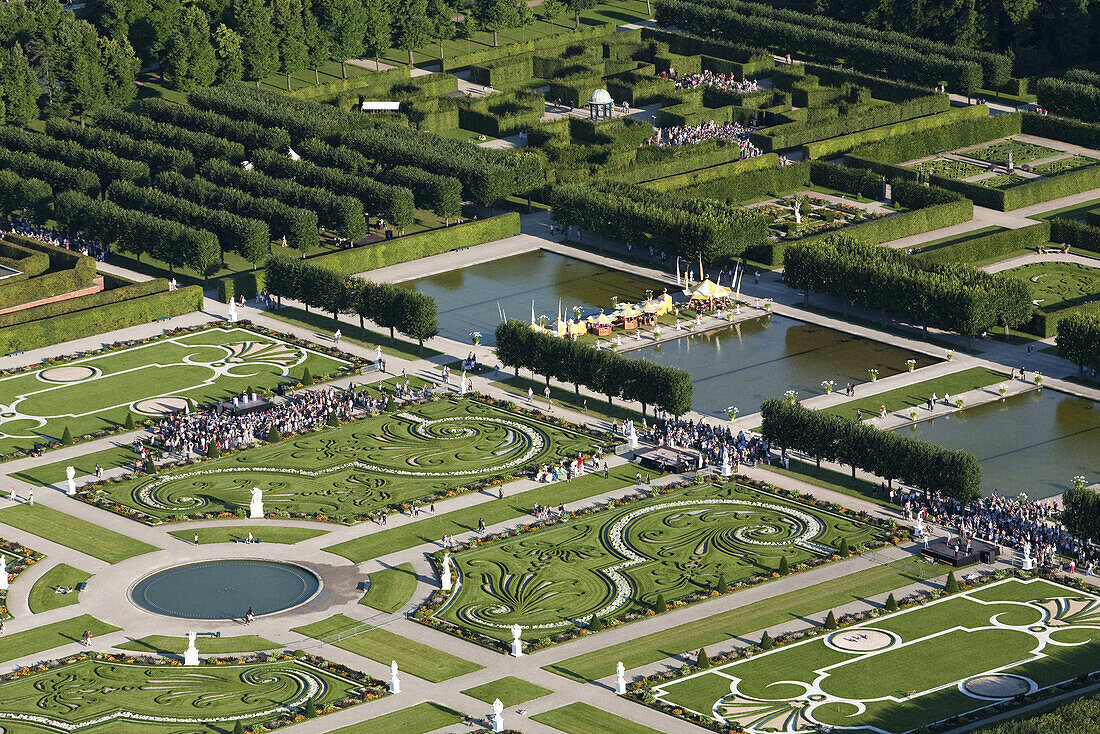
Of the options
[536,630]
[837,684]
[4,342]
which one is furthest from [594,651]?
[4,342]

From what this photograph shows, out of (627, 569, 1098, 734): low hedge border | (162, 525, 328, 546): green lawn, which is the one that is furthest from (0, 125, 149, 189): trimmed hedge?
(627, 569, 1098, 734): low hedge border

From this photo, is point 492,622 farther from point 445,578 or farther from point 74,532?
point 74,532

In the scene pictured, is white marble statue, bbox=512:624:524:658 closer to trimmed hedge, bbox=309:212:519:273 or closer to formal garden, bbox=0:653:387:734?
formal garden, bbox=0:653:387:734

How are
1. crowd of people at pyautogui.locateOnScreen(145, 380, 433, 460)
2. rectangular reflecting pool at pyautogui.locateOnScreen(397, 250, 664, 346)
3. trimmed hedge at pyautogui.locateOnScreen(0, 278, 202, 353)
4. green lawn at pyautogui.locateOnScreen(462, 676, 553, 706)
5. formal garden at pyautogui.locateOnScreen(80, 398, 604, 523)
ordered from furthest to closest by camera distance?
rectangular reflecting pool at pyautogui.locateOnScreen(397, 250, 664, 346) → trimmed hedge at pyautogui.locateOnScreen(0, 278, 202, 353) → crowd of people at pyautogui.locateOnScreen(145, 380, 433, 460) → formal garden at pyautogui.locateOnScreen(80, 398, 604, 523) → green lawn at pyautogui.locateOnScreen(462, 676, 553, 706)

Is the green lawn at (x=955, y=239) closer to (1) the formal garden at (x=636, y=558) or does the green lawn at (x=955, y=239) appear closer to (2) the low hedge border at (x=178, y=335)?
(2) the low hedge border at (x=178, y=335)

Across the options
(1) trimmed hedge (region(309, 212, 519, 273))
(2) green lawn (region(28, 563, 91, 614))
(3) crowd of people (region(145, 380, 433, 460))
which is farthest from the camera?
(1) trimmed hedge (region(309, 212, 519, 273))

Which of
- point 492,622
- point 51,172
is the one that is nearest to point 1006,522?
point 492,622

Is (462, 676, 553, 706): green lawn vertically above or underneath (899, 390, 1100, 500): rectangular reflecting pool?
underneath
